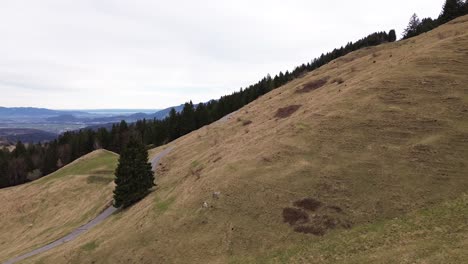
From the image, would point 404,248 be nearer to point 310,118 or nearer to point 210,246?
point 210,246

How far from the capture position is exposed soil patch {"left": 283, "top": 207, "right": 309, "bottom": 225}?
35.2m

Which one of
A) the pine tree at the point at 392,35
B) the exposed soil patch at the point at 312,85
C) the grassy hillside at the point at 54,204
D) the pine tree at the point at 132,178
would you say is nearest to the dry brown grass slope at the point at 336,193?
the pine tree at the point at 132,178

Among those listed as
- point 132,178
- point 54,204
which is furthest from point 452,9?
point 54,204

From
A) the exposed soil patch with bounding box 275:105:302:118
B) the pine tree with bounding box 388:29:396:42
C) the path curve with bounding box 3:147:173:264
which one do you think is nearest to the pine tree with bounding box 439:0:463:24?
the pine tree with bounding box 388:29:396:42

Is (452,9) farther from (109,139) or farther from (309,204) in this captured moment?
(109,139)

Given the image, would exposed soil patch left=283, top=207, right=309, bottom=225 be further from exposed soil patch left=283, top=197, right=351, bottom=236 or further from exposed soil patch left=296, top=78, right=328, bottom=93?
exposed soil patch left=296, top=78, right=328, bottom=93

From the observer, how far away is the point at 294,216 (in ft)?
118

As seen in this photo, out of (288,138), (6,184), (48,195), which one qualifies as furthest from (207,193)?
(6,184)

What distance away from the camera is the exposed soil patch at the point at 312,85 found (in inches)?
3625

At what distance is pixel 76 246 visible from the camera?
46750 millimetres

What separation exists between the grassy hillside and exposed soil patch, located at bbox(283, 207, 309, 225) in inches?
1675

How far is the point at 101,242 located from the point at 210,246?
16891mm

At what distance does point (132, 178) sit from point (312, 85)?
54226 millimetres

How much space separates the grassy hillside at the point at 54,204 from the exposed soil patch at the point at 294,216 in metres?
42.5
